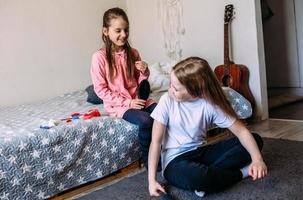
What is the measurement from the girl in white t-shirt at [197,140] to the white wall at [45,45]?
1752 mm

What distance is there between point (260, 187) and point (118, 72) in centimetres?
90

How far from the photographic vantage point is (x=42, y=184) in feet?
4.85

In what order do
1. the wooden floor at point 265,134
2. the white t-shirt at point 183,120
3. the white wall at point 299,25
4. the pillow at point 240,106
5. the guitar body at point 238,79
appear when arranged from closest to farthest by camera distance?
the white t-shirt at point 183,120 → the wooden floor at point 265,134 → the pillow at point 240,106 → the guitar body at point 238,79 → the white wall at point 299,25

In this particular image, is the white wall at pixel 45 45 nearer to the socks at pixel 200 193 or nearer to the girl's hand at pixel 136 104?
the girl's hand at pixel 136 104

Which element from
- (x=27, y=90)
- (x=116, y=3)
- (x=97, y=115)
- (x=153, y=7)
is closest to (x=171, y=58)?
(x=153, y=7)

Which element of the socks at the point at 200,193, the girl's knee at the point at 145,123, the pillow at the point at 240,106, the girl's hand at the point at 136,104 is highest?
the girl's hand at the point at 136,104

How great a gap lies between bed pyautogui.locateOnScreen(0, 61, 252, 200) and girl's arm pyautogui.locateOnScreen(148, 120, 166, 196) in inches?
13.9

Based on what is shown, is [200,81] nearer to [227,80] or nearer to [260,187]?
[260,187]

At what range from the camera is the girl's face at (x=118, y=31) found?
181 cm

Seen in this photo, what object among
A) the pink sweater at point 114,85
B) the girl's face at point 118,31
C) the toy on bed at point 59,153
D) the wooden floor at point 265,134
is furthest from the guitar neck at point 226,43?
the toy on bed at point 59,153

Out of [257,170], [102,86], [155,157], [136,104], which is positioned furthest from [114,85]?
[257,170]

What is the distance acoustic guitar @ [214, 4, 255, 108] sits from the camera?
2580mm

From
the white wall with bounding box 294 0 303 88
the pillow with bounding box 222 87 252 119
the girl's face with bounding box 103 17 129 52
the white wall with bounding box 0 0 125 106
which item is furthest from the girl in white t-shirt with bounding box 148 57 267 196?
the white wall with bounding box 294 0 303 88

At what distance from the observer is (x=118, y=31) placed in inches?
71.4
